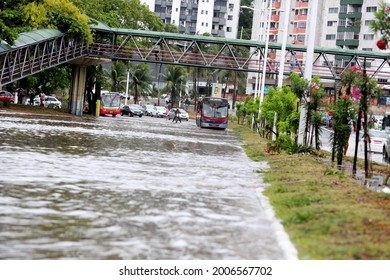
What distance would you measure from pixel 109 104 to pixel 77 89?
1358 cm

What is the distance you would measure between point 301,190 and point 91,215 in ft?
18.3

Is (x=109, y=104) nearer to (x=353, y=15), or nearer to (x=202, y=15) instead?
(x=353, y=15)

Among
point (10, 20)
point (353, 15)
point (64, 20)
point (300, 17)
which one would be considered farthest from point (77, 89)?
point (300, 17)

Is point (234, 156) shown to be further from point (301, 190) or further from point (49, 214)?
point (49, 214)

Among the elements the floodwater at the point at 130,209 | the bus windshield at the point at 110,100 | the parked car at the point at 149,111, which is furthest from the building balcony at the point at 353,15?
the floodwater at the point at 130,209

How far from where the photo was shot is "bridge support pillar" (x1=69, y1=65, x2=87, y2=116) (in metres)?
73.1

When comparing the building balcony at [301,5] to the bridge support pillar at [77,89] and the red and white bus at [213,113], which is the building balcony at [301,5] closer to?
the red and white bus at [213,113]

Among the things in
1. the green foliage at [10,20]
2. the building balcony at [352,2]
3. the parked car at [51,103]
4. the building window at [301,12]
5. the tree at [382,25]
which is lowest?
the parked car at [51,103]

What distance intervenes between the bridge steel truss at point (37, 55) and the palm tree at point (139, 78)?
48388 mm

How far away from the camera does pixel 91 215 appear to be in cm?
1326

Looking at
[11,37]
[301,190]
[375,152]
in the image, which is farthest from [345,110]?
[11,37]

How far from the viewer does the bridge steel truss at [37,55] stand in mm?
57281

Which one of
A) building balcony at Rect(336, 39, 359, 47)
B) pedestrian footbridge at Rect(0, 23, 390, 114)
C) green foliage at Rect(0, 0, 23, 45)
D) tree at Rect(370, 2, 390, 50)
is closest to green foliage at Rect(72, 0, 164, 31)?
pedestrian footbridge at Rect(0, 23, 390, 114)

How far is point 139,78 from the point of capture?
12125 centimetres
